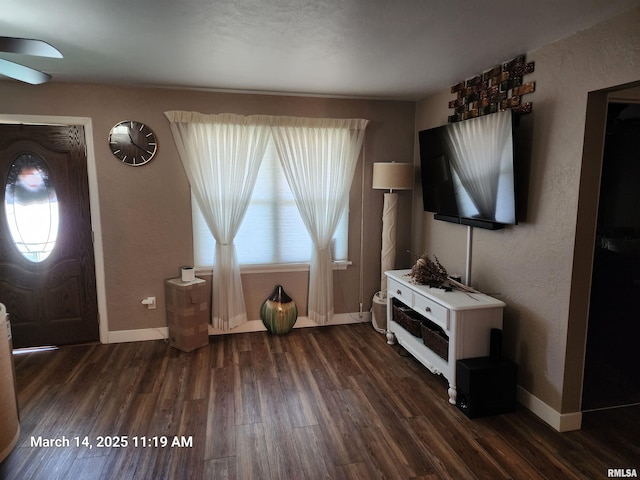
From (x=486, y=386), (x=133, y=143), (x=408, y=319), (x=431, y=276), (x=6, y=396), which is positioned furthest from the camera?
(x=133, y=143)

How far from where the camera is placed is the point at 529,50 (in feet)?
8.09

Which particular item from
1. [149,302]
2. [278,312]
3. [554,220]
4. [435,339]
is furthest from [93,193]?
[554,220]

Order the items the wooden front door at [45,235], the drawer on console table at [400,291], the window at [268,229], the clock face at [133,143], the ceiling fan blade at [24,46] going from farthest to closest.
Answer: the window at [268,229] < the clock face at [133,143] < the wooden front door at [45,235] < the drawer on console table at [400,291] < the ceiling fan blade at [24,46]

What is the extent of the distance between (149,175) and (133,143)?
310 mm

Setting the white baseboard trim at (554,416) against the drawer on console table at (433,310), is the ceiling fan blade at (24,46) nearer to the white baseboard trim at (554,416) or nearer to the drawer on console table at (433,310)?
the drawer on console table at (433,310)

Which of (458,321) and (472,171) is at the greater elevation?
(472,171)

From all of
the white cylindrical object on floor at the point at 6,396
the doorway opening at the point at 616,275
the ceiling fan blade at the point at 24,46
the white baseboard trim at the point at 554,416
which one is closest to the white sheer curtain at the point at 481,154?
the doorway opening at the point at 616,275

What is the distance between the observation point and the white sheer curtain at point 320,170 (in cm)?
375

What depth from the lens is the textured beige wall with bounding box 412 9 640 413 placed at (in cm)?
203

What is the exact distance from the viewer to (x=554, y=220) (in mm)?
2352

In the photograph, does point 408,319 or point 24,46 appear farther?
point 408,319

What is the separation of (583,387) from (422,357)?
1.07m

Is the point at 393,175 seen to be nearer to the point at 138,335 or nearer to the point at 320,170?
the point at 320,170

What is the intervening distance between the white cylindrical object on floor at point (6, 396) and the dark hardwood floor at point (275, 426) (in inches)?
3.8
